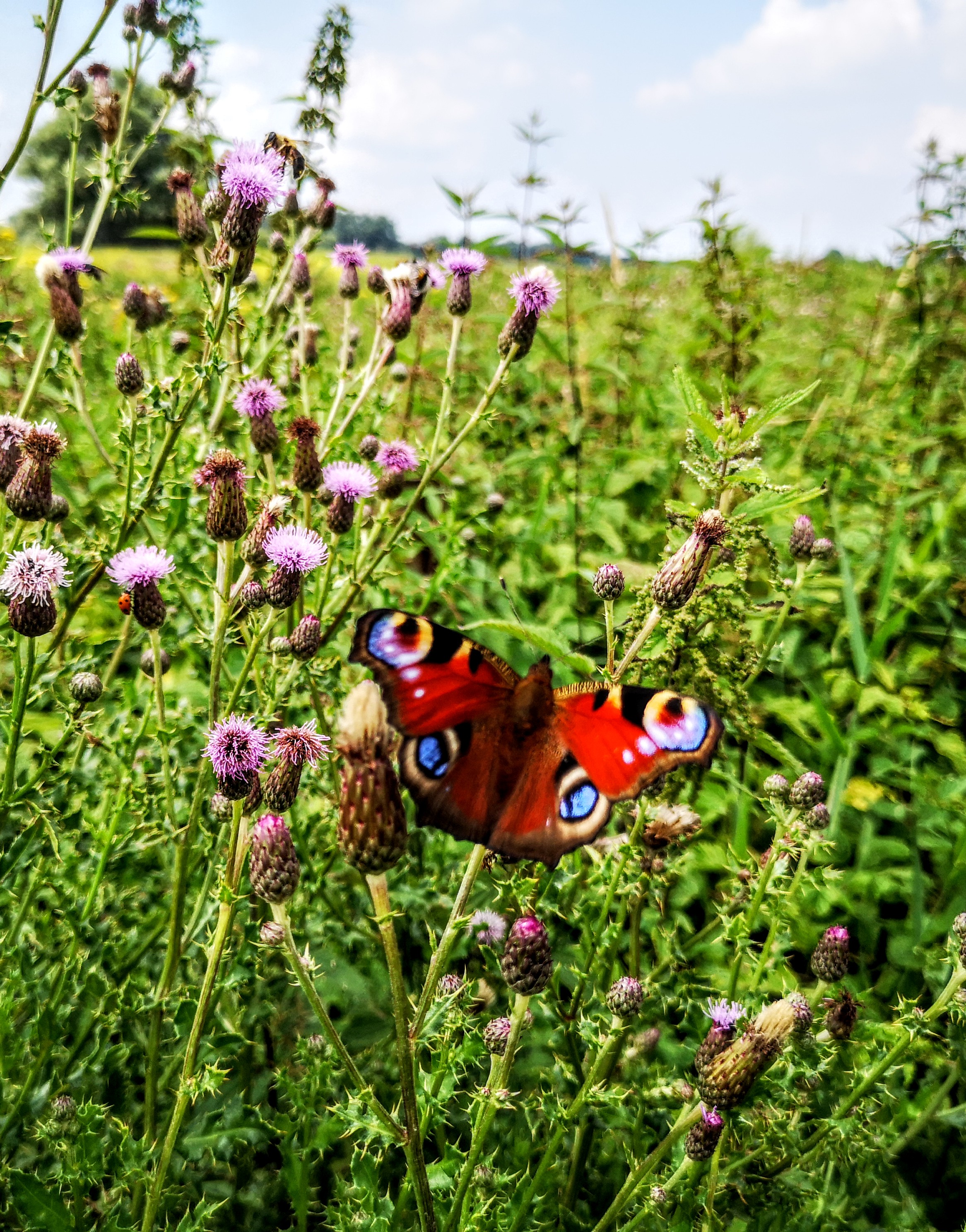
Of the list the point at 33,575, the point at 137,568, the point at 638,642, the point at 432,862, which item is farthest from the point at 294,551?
the point at 432,862

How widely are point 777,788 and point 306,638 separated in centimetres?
130

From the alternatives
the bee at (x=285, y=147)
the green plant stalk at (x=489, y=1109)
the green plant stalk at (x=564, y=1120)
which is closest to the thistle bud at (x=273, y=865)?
the green plant stalk at (x=489, y=1109)

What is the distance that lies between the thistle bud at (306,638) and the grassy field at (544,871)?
0.17m

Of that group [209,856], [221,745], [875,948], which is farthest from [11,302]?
[875,948]

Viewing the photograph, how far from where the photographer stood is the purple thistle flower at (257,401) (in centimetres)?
257

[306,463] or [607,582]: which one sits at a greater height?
[306,463]

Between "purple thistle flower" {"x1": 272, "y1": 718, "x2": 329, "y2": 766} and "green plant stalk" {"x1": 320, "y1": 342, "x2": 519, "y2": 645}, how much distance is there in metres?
0.82

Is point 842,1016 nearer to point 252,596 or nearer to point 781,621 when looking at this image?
point 781,621

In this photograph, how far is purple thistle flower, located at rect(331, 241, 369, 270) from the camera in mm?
3314

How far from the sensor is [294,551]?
189cm

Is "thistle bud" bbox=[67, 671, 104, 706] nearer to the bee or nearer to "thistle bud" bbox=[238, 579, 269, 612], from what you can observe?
"thistle bud" bbox=[238, 579, 269, 612]

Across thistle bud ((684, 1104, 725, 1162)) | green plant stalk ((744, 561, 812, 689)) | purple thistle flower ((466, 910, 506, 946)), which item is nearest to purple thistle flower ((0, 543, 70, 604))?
purple thistle flower ((466, 910, 506, 946))

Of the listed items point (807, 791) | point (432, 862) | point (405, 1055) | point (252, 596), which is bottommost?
point (432, 862)

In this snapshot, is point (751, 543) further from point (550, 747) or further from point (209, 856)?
point (209, 856)
